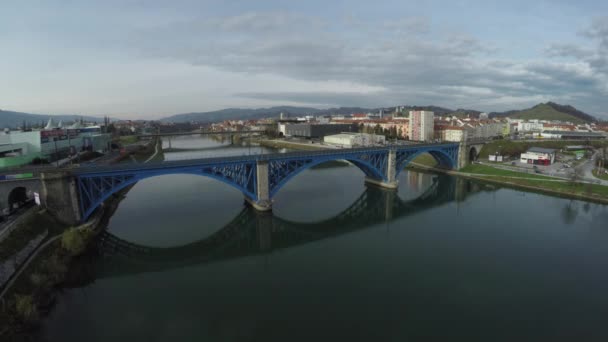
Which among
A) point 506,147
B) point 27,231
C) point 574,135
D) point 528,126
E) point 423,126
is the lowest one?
point 27,231

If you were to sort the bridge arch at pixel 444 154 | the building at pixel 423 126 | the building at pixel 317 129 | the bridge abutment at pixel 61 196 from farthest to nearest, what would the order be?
the building at pixel 317 129 < the building at pixel 423 126 < the bridge arch at pixel 444 154 < the bridge abutment at pixel 61 196

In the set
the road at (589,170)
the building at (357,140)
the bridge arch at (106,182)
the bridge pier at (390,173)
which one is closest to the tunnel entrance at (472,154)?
the road at (589,170)

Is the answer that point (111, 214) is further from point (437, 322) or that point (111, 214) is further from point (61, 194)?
point (437, 322)

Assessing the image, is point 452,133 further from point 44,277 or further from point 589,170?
point 44,277

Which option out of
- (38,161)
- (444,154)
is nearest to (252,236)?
(38,161)

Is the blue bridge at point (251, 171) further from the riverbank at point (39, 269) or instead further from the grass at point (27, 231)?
the riverbank at point (39, 269)

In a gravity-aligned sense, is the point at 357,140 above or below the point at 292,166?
above

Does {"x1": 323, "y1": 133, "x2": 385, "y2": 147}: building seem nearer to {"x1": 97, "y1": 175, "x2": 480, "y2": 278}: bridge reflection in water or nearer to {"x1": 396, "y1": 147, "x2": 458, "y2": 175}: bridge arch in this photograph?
{"x1": 396, "y1": 147, "x2": 458, "y2": 175}: bridge arch
